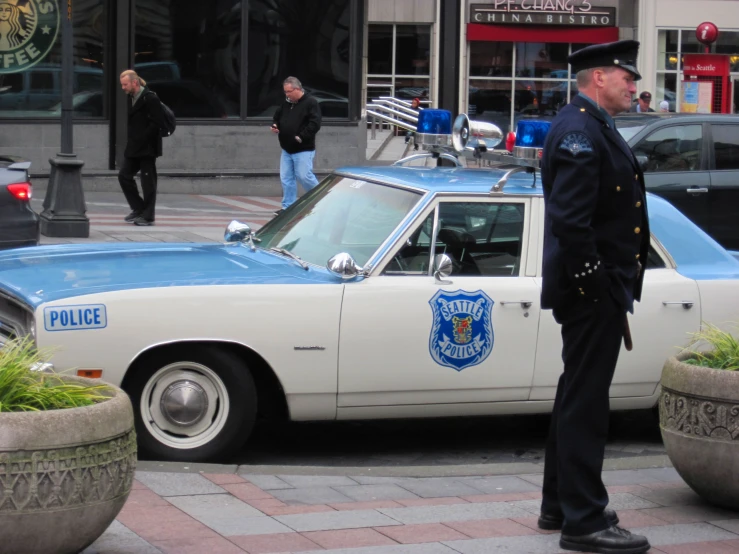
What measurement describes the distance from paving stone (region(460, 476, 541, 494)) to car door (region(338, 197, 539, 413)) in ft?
1.96

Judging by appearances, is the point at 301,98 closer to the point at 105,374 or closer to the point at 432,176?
the point at 432,176

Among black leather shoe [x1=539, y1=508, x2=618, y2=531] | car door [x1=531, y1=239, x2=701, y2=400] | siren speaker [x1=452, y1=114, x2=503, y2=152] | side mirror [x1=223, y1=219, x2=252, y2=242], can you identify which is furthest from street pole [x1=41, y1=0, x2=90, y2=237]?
black leather shoe [x1=539, y1=508, x2=618, y2=531]

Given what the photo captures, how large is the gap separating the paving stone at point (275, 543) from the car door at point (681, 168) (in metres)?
8.02

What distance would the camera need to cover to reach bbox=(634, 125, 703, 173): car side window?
11.8 meters

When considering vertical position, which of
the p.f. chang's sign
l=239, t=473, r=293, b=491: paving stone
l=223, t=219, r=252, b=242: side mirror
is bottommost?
l=239, t=473, r=293, b=491: paving stone

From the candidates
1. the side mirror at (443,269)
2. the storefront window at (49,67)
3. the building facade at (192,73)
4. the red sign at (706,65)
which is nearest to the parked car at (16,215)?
the side mirror at (443,269)

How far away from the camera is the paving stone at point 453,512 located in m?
4.82

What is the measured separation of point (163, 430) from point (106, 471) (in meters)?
1.84

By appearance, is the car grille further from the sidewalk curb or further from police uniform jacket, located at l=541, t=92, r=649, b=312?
police uniform jacket, located at l=541, t=92, r=649, b=312

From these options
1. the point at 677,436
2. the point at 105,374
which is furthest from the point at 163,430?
the point at 677,436

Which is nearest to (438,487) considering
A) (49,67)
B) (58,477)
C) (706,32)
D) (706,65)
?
(58,477)

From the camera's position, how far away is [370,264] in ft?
19.9

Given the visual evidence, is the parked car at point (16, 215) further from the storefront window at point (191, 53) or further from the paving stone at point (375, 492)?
the storefront window at point (191, 53)

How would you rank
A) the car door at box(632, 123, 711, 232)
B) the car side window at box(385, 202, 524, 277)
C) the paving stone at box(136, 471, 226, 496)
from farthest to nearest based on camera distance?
the car door at box(632, 123, 711, 232) < the car side window at box(385, 202, 524, 277) < the paving stone at box(136, 471, 226, 496)
